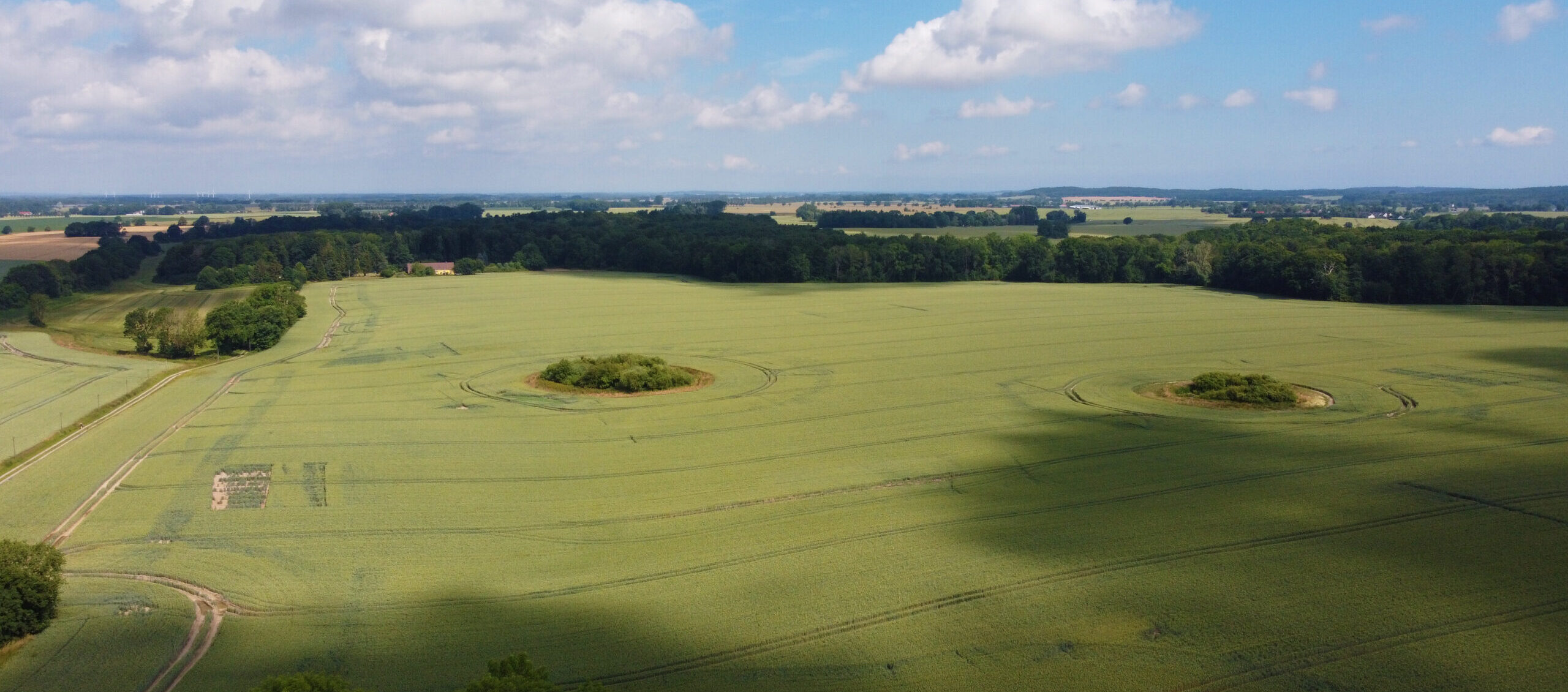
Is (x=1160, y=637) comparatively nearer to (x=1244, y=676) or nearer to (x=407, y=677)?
(x=1244, y=676)

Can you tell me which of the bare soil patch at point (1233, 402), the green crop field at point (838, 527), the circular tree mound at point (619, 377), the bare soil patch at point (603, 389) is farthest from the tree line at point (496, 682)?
the bare soil patch at point (1233, 402)

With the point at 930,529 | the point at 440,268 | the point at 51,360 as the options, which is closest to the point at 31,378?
the point at 51,360

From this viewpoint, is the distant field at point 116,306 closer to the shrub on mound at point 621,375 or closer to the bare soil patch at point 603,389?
the bare soil patch at point 603,389

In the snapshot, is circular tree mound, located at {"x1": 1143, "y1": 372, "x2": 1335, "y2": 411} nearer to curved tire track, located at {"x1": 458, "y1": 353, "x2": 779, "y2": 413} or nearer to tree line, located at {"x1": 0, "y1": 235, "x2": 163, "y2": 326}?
curved tire track, located at {"x1": 458, "y1": 353, "x2": 779, "y2": 413}

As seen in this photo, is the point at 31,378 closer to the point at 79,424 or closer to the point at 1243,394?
the point at 79,424

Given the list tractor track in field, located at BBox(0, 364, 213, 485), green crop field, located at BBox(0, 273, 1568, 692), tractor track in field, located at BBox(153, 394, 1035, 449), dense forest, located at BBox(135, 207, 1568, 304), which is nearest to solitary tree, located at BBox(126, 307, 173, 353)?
tractor track in field, located at BBox(0, 364, 213, 485)
